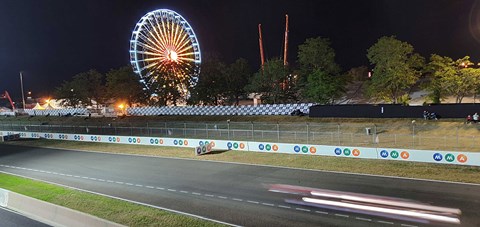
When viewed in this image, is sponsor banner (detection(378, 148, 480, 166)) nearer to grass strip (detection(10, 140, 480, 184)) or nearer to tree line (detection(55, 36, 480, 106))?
grass strip (detection(10, 140, 480, 184))

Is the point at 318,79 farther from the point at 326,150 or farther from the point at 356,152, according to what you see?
the point at 356,152

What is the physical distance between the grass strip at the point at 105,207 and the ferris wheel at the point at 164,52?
44.4 metres

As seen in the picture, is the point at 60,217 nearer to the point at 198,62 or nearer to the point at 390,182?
the point at 390,182

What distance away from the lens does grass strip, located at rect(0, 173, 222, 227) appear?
11791 mm

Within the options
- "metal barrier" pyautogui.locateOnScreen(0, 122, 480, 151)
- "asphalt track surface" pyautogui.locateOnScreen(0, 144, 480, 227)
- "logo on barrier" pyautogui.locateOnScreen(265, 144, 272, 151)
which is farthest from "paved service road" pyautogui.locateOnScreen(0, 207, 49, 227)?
"metal barrier" pyautogui.locateOnScreen(0, 122, 480, 151)

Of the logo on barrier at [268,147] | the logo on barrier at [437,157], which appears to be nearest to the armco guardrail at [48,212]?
the logo on barrier at [268,147]

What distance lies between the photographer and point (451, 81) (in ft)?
134

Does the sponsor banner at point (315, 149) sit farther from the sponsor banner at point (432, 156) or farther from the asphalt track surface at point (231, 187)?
the asphalt track surface at point (231, 187)

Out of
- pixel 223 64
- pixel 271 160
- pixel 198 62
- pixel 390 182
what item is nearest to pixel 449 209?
pixel 390 182

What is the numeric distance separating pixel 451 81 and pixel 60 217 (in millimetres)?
43308

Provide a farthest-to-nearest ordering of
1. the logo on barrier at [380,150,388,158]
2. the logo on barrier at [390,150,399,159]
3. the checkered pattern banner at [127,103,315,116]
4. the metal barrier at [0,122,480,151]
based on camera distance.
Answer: the checkered pattern banner at [127,103,315,116] < the metal barrier at [0,122,480,151] < the logo on barrier at [380,150,388,158] < the logo on barrier at [390,150,399,159]

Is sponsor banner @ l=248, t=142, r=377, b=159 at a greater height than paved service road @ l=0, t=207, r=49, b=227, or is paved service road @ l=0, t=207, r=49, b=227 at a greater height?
sponsor banner @ l=248, t=142, r=377, b=159

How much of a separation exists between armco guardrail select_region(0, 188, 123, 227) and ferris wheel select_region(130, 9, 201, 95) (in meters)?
47.7

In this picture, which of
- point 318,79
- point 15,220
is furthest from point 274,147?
point 318,79
